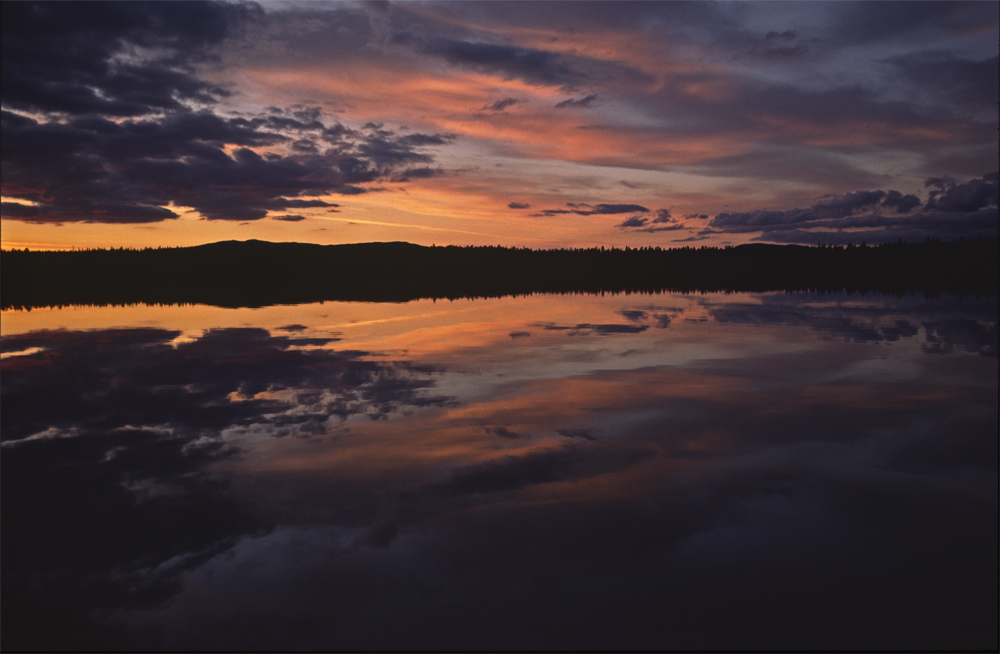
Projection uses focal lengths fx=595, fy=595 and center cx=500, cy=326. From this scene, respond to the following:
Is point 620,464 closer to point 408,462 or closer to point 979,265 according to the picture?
point 408,462

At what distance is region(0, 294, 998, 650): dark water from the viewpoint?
503cm

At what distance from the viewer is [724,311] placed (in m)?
32.7

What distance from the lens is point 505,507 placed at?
704cm

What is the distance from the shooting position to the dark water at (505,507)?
503cm

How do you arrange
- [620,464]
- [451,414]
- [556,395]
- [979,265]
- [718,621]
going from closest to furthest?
1. [718,621]
2. [620,464]
3. [451,414]
4. [556,395]
5. [979,265]

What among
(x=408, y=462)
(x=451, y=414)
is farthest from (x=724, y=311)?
(x=408, y=462)

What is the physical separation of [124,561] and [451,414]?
5.92 metres

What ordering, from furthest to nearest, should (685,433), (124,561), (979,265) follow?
(979,265) → (685,433) → (124,561)

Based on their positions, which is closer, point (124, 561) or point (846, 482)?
point (124, 561)

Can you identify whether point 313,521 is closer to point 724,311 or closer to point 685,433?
point 685,433

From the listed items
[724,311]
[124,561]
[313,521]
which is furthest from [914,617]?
[724,311]

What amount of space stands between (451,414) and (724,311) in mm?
25392

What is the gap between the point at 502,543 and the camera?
6207 millimetres

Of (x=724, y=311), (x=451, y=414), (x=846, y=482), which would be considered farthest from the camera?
(x=724, y=311)
